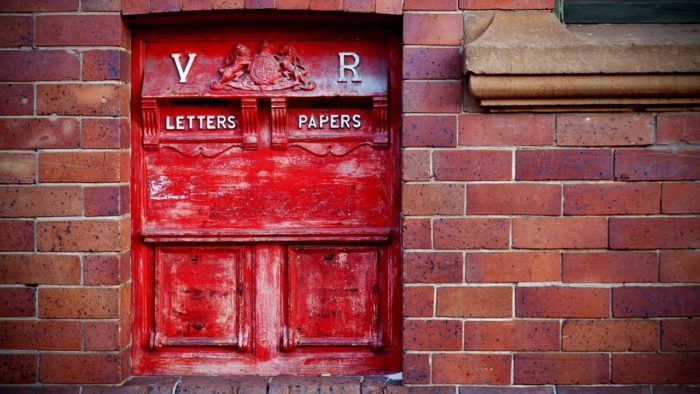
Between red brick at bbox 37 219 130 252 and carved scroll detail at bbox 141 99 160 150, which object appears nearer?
red brick at bbox 37 219 130 252

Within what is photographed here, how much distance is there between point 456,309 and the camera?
116 inches

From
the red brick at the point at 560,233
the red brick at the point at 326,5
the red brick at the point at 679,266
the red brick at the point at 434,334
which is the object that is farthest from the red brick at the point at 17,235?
the red brick at the point at 679,266

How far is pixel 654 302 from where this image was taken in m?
2.93

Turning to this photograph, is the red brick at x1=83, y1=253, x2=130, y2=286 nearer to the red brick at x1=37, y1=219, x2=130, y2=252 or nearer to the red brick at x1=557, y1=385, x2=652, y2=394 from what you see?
the red brick at x1=37, y1=219, x2=130, y2=252

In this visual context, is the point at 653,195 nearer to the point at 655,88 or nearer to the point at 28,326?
the point at 655,88

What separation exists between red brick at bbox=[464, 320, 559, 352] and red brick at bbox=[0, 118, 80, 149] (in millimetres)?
1794

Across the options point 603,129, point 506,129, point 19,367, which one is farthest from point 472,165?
point 19,367

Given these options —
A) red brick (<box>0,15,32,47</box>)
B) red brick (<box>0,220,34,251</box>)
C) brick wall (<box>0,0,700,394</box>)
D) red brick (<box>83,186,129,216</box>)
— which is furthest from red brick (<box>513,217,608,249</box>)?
red brick (<box>0,15,32,47</box>)

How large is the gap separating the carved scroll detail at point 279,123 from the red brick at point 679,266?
1.63 metres

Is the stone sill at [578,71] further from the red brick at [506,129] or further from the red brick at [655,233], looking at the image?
the red brick at [655,233]

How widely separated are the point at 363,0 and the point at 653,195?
1.41 meters

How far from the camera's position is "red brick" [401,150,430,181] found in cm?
293

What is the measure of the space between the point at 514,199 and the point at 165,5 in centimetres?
162

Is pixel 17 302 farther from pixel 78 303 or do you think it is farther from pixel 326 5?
pixel 326 5
